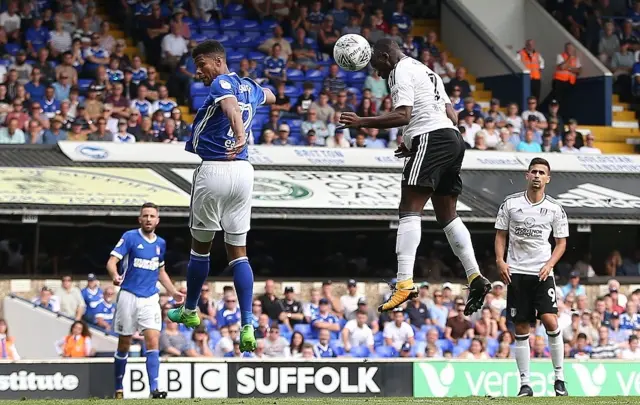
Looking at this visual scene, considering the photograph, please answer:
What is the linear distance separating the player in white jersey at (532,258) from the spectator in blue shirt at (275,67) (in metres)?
10.3

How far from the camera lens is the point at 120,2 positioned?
2481 cm

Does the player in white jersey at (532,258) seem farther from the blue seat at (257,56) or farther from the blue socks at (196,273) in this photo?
the blue seat at (257,56)

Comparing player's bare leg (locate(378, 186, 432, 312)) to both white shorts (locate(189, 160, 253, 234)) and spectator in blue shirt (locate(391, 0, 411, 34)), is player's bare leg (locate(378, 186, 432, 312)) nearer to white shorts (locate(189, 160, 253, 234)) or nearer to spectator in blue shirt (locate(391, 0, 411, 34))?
white shorts (locate(189, 160, 253, 234))

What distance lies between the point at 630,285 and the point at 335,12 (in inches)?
306

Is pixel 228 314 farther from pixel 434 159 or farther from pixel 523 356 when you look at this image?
pixel 434 159

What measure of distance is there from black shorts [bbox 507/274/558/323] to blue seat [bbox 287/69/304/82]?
Result: 11.0 meters

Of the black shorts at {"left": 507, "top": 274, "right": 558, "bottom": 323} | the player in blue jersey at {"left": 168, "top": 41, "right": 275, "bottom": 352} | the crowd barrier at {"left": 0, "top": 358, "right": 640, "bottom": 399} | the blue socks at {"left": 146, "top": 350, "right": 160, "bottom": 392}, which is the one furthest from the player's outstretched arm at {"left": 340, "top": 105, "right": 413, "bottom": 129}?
the crowd barrier at {"left": 0, "top": 358, "right": 640, "bottom": 399}

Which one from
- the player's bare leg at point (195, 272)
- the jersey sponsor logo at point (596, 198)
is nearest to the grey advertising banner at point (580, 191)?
the jersey sponsor logo at point (596, 198)

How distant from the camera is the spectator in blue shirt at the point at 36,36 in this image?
73.2ft

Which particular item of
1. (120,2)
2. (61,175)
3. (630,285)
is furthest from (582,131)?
(61,175)

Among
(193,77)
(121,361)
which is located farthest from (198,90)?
(121,361)

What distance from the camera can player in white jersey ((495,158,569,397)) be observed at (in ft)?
43.7

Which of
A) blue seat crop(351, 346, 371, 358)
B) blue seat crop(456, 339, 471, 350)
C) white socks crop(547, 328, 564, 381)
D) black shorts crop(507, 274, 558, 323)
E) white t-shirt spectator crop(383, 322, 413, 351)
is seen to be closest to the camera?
black shorts crop(507, 274, 558, 323)

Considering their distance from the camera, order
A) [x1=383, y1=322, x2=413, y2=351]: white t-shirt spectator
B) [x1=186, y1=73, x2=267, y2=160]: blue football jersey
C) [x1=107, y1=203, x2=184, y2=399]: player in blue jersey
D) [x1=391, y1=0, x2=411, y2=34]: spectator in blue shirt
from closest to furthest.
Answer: [x1=186, y1=73, x2=267, y2=160]: blue football jersey → [x1=107, y1=203, x2=184, y2=399]: player in blue jersey → [x1=383, y1=322, x2=413, y2=351]: white t-shirt spectator → [x1=391, y1=0, x2=411, y2=34]: spectator in blue shirt
